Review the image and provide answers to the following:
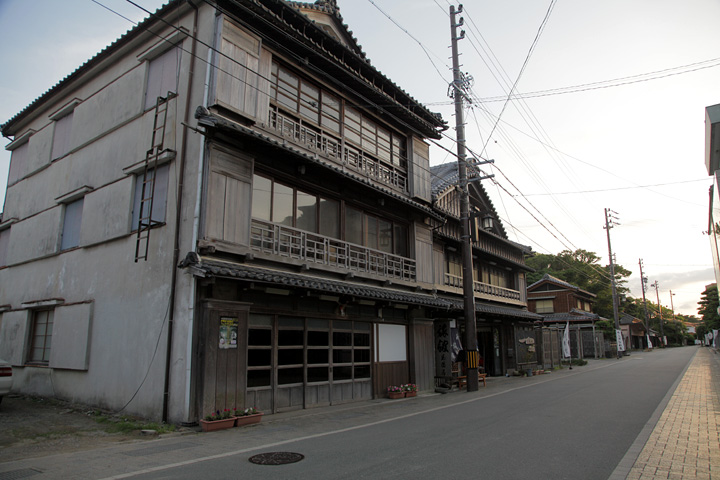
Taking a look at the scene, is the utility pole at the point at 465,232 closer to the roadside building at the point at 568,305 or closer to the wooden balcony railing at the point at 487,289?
the wooden balcony railing at the point at 487,289

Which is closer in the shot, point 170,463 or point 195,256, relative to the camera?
point 170,463

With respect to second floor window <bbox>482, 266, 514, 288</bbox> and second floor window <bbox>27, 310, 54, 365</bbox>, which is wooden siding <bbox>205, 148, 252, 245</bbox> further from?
second floor window <bbox>482, 266, 514, 288</bbox>

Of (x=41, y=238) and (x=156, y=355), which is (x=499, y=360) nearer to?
(x=156, y=355)

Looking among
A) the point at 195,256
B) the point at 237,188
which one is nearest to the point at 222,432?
the point at 195,256

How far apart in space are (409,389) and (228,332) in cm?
813

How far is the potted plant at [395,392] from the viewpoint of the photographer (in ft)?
52.0

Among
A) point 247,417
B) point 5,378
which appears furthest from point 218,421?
point 5,378

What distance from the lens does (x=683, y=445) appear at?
7.95 m

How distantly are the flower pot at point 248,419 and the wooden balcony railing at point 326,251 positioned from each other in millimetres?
4139

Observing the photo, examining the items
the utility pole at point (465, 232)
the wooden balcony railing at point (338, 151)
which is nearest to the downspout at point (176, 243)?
the wooden balcony railing at point (338, 151)

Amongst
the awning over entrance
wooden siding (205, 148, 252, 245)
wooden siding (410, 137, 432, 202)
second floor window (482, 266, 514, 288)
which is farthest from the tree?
wooden siding (205, 148, 252, 245)

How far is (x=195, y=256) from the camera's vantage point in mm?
10344

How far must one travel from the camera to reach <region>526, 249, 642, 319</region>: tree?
2424 inches

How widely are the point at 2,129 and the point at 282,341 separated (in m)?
17.9
